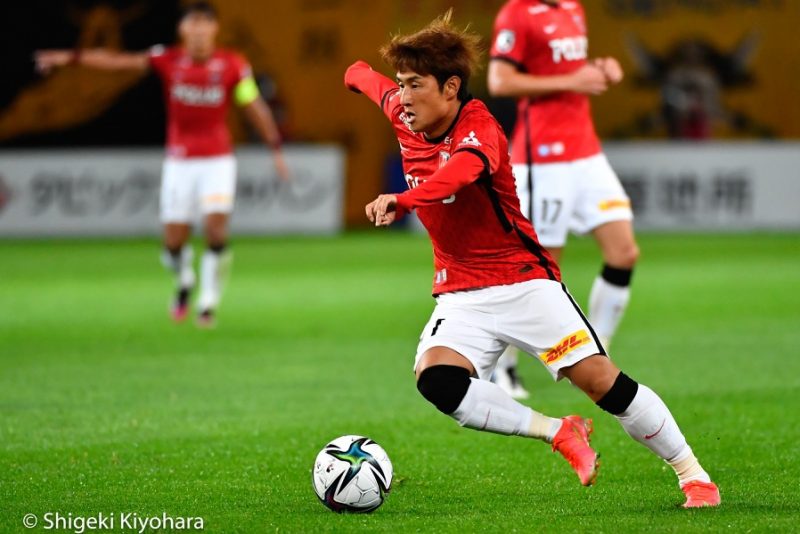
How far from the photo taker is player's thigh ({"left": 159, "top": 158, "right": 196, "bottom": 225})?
522 inches

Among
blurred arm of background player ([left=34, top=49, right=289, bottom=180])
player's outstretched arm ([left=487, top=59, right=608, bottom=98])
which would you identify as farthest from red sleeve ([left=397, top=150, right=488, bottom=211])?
blurred arm of background player ([left=34, top=49, right=289, bottom=180])

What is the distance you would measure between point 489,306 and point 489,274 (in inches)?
5.2

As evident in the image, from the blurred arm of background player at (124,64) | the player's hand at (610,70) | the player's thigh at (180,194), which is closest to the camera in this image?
the player's hand at (610,70)

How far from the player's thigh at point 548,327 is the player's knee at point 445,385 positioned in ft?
0.95

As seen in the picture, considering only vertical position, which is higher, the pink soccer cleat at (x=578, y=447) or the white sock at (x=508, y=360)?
the pink soccer cleat at (x=578, y=447)

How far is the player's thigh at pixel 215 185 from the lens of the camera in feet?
43.1

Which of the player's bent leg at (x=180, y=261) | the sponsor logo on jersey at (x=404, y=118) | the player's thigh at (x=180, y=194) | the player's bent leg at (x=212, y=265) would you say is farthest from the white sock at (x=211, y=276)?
the sponsor logo on jersey at (x=404, y=118)

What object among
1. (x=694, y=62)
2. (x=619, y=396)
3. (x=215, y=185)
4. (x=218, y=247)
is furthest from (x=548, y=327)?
(x=694, y=62)

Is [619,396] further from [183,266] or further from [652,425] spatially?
[183,266]

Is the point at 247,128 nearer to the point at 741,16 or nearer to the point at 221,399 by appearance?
the point at 741,16

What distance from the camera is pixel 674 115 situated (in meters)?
24.8

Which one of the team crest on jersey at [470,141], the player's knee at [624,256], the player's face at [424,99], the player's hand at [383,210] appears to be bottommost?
the player's knee at [624,256]

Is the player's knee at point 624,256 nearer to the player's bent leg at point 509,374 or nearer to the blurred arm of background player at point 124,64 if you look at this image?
the player's bent leg at point 509,374

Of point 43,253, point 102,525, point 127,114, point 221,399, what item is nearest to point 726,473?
point 102,525
